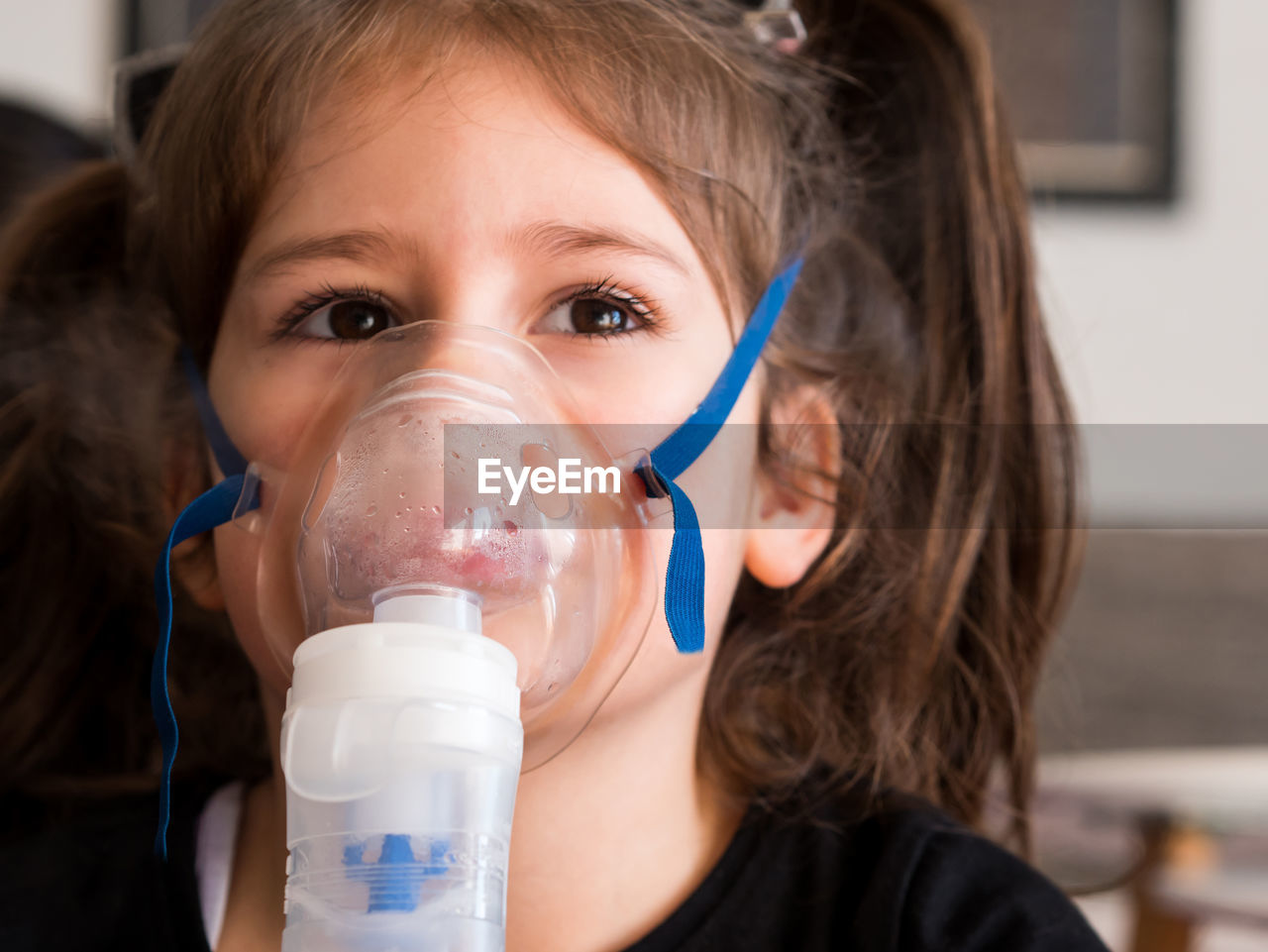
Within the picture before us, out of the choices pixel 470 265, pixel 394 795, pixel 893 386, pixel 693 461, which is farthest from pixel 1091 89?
pixel 394 795

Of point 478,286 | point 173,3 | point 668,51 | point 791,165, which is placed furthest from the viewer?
point 173,3

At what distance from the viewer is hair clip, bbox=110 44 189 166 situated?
116cm

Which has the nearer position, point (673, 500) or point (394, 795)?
point (394, 795)

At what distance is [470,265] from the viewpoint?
78 centimetres

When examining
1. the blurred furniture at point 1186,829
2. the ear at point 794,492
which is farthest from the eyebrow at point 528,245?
the blurred furniture at point 1186,829

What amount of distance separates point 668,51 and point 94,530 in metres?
0.77

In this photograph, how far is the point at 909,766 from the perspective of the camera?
1.15 meters

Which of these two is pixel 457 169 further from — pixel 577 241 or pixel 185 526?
pixel 185 526

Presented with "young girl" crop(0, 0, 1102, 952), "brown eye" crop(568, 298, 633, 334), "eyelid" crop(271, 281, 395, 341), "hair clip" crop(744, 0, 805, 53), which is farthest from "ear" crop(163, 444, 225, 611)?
"hair clip" crop(744, 0, 805, 53)

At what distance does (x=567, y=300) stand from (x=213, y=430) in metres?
0.32

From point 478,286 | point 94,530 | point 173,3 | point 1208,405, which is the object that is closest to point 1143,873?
point 478,286

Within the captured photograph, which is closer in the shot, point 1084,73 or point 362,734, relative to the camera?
point 362,734

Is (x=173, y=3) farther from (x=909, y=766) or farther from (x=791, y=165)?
(x=909, y=766)

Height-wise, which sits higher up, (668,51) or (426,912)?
(668,51)
